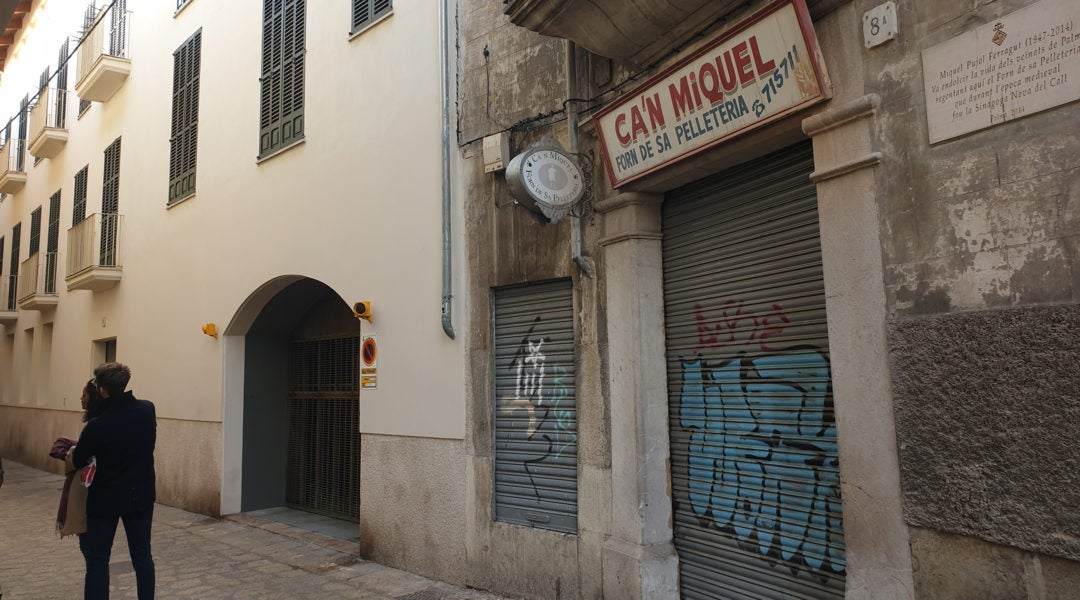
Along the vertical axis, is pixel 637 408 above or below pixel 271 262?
below

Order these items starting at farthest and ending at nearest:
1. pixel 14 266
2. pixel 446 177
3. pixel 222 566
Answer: pixel 14 266 < pixel 222 566 < pixel 446 177

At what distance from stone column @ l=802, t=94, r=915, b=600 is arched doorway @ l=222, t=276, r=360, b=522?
6.95 meters

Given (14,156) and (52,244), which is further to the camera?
(14,156)

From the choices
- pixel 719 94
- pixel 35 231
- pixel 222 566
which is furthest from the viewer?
pixel 35 231

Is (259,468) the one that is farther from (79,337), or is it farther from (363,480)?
(79,337)

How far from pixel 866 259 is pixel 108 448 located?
194 inches

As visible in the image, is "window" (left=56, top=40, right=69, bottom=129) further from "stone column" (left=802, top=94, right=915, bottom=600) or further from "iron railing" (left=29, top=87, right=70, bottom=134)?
"stone column" (left=802, top=94, right=915, bottom=600)

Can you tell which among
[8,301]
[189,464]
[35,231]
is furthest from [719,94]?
[8,301]

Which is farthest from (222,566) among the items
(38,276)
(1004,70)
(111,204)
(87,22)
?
(87,22)

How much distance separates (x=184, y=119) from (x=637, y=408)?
988cm

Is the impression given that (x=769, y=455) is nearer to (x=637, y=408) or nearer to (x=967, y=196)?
(x=637, y=408)

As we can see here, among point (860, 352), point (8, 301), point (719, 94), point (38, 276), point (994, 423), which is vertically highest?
point (38, 276)

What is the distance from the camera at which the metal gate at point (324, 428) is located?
381 inches

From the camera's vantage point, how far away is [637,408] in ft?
17.3
